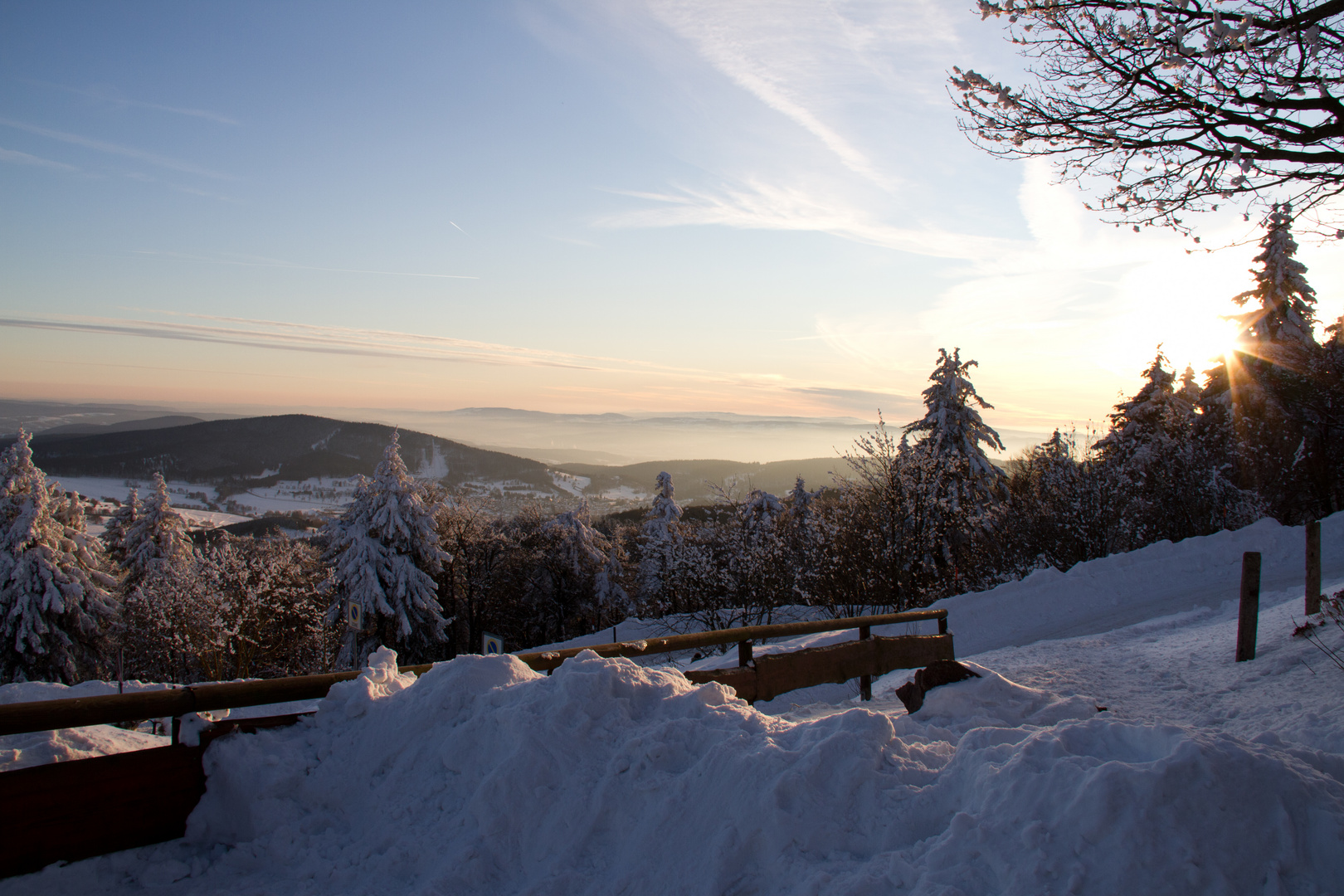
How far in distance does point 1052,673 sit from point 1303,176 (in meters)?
5.35

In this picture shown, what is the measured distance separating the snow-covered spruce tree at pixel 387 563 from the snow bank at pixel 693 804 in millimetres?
22275

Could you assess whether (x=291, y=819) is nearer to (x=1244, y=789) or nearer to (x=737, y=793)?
(x=737, y=793)

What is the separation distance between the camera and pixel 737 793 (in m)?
3.21

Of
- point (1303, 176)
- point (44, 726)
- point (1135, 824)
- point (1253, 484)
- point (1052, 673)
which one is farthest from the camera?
point (1253, 484)

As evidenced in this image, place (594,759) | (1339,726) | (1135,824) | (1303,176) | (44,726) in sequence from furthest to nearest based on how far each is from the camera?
1. (1303,176)
2. (1339,726)
3. (594,759)
4. (44,726)
5. (1135,824)

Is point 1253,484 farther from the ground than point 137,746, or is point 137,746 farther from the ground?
point 1253,484

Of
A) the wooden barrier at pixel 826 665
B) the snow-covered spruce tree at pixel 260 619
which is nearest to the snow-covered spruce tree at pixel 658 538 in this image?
the snow-covered spruce tree at pixel 260 619

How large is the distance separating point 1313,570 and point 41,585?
31839mm

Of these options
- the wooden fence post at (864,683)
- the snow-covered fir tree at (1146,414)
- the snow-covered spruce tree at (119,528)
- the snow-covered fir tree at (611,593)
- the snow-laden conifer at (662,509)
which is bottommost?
the snow-covered fir tree at (611,593)

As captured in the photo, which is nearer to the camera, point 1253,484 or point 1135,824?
point 1135,824

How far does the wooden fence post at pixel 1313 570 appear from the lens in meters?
8.35

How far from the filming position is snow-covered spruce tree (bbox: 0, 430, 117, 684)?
22281 millimetres

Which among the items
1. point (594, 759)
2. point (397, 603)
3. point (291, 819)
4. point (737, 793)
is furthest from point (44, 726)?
point (397, 603)

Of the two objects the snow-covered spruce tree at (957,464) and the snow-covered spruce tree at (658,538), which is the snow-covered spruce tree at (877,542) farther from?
the snow-covered spruce tree at (658,538)
